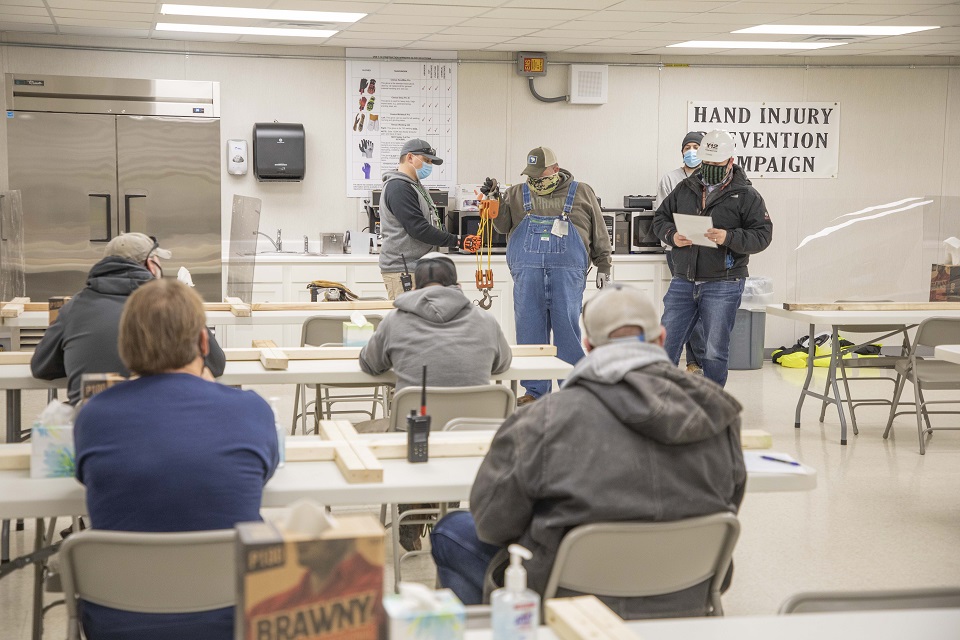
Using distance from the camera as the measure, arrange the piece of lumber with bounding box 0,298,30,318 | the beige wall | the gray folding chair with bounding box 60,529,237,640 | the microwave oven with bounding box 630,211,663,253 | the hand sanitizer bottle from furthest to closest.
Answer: the microwave oven with bounding box 630,211,663,253 → the beige wall → the piece of lumber with bounding box 0,298,30,318 → the gray folding chair with bounding box 60,529,237,640 → the hand sanitizer bottle

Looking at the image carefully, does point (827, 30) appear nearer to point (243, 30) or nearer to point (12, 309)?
point (243, 30)

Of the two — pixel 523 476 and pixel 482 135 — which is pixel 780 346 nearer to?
pixel 482 135

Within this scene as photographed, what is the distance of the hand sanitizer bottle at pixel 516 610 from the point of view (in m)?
1.46

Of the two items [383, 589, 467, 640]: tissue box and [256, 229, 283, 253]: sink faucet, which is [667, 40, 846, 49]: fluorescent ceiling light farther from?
[383, 589, 467, 640]: tissue box

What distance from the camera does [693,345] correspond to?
6285mm

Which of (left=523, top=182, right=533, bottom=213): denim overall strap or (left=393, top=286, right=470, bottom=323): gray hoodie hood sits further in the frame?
(left=523, top=182, right=533, bottom=213): denim overall strap

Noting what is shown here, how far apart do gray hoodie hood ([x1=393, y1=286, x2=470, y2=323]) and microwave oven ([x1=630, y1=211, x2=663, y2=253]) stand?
5332 millimetres

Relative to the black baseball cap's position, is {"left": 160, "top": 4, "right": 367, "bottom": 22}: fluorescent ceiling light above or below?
above

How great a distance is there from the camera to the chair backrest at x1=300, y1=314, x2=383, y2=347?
5.34 meters

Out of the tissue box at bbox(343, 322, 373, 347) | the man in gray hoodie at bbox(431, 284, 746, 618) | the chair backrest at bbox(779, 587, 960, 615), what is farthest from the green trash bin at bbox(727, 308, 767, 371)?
the chair backrest at bbox(779, 587, 960, 615)

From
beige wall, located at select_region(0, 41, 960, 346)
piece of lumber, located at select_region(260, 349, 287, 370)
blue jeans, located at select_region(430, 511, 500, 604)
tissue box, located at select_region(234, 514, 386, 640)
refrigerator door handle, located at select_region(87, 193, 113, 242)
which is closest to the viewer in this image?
tissue box, located at select_region(234, 514, 386, 640)

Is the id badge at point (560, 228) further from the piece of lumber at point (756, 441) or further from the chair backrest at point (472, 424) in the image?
the piece of lumber at point (756, 441)

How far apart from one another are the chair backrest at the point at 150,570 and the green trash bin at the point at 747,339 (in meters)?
7.32

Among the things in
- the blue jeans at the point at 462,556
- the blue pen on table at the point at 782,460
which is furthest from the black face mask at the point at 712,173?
the blue jeans at the point at 462,556
